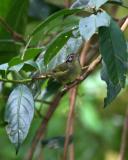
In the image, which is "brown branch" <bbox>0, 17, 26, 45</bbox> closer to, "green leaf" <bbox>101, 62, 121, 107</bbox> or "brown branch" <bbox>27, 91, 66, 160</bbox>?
"brown branch" <bbox>27, 91, 66, 160</bbox>

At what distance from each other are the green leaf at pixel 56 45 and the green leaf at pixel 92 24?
0.24ft

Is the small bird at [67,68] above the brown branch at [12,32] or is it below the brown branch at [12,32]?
below

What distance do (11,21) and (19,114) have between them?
1.57ft

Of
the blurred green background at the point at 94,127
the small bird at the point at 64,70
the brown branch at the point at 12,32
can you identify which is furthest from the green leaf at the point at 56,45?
the blurred green background at the point at 94,127

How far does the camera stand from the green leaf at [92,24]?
706 millimetres

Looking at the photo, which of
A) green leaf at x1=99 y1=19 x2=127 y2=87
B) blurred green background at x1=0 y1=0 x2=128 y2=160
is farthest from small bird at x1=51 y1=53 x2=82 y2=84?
blurred green background at x1=0 y1=0 x2=128 y2=160

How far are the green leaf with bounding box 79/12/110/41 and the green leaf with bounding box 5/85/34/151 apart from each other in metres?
0.18

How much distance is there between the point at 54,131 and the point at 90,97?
0.70 feet

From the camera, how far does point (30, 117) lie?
0.83 m

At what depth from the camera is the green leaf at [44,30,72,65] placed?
0.80 metres

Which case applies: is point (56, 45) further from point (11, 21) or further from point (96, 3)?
point (11, 21)

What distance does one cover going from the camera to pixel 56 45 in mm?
818

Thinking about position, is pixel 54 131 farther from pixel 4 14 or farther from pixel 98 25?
pixel 98 25

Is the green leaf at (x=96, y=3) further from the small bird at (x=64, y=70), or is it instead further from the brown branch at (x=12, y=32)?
the brown branch at (x=12, y=32)
